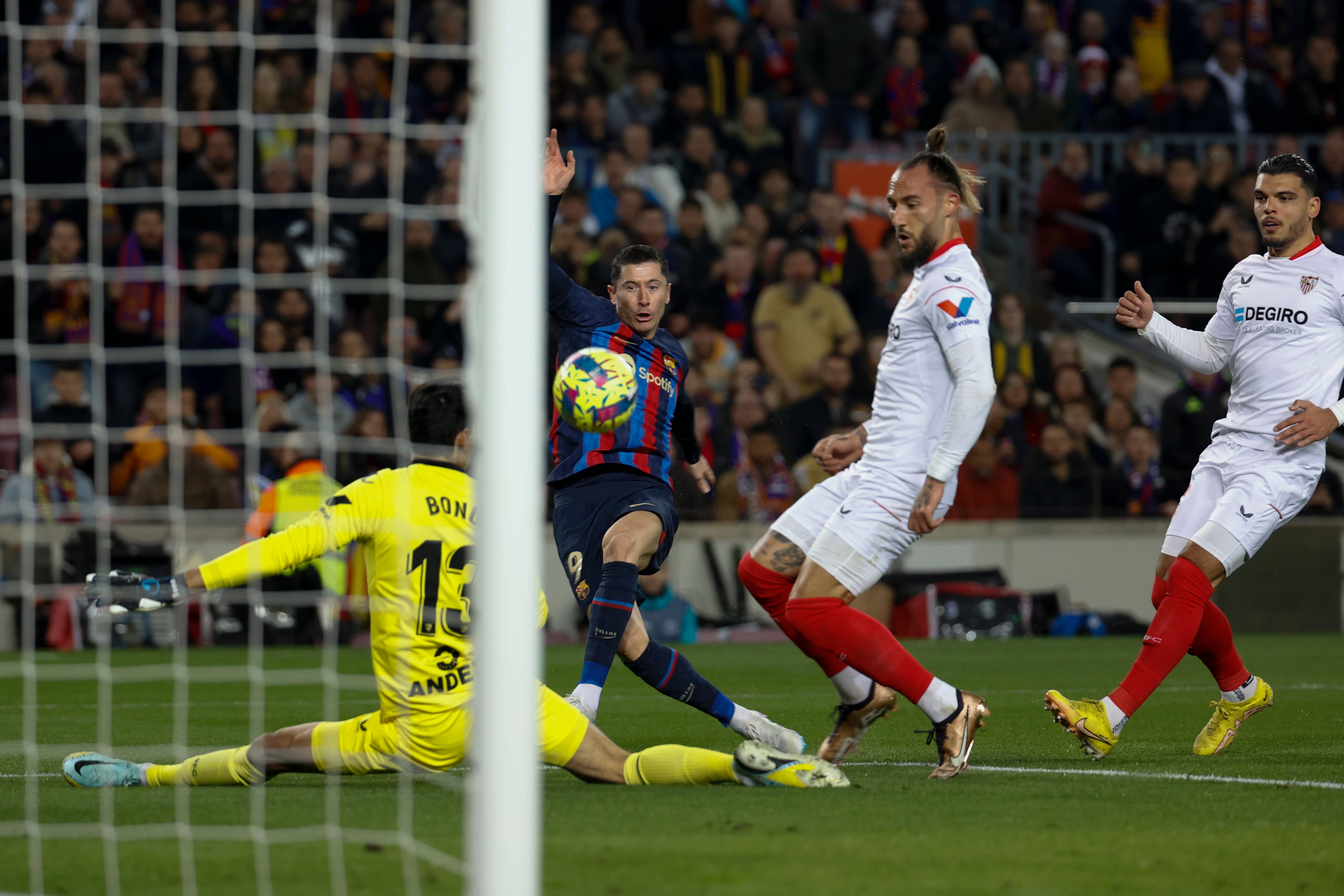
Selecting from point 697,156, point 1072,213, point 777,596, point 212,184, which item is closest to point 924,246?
point 777,596

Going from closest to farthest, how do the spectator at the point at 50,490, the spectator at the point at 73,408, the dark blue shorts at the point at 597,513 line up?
the dark blue shorts at the point at 597,513, the spectator at the point at 50,490, the spectator at the point at 73,408

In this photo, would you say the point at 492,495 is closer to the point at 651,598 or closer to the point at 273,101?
the point at 651,598

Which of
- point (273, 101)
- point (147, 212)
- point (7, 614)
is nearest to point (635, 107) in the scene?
point (273, 101)

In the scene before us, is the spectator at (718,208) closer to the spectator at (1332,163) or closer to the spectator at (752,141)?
the spectator at (752,141)

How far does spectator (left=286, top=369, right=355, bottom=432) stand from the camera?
11.7 m

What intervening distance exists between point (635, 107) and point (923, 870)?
12783mm

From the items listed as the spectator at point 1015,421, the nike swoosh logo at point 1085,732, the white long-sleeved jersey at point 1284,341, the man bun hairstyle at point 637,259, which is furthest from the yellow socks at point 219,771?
the spectator at point 1015,421

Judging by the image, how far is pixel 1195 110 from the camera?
16.5m

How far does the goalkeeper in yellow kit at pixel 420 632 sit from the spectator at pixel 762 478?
828cm

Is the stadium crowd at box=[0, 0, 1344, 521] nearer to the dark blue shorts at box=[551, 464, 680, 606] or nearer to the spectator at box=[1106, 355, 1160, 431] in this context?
the spectator at box=[1106, 355, 1160, 431]

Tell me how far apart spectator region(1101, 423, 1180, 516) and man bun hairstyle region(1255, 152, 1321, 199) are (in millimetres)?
7673

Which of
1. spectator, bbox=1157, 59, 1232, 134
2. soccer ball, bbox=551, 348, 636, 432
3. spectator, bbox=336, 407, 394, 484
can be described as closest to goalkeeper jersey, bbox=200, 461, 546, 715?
soccer ball, bbox=551, 348, 636, 432

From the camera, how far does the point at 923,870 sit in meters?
3.84

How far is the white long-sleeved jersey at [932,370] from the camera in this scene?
211 inches
